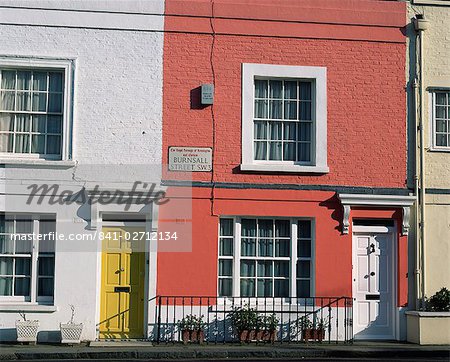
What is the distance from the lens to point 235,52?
639 inches

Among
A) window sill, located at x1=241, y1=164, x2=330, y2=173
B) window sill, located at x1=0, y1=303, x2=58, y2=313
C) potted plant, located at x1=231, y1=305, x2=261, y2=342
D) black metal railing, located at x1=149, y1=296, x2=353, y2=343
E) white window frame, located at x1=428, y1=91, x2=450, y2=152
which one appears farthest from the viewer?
white window frame, located at x1=428, y1=91, x2=450, y2=152

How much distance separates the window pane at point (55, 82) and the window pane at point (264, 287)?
18.4ft

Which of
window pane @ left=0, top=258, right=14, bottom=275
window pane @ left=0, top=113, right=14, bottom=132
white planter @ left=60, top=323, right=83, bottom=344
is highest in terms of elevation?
window pane @ left=0, top=113, right=14, bottom=132

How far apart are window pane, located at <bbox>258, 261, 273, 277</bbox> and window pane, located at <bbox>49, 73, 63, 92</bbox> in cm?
536

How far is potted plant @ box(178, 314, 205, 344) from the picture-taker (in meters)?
15.3

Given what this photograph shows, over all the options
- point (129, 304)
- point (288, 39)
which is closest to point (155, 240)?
point (129, 304)

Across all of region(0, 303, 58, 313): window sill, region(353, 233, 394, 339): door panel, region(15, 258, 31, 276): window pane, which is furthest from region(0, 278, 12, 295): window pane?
region(353, 233, 394, 339): door panel

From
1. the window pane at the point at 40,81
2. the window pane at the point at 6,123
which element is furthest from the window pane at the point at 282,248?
the window pane at the point at 6,123

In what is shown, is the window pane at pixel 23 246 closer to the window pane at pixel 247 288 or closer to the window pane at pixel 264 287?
the window pane at pixel 247 288

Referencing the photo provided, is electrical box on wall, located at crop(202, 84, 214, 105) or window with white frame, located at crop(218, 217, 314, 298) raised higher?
electrical box on wall, located at crop(202, 84, 214, 105)

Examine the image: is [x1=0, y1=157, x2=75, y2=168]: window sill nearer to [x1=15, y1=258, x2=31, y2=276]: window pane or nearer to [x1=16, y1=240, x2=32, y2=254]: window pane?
[x1=16, y1=240, x2=32, y2=254]: window pane

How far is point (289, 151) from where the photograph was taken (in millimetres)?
16406

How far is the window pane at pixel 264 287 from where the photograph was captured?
16.1 metres

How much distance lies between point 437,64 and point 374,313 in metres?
5.36
